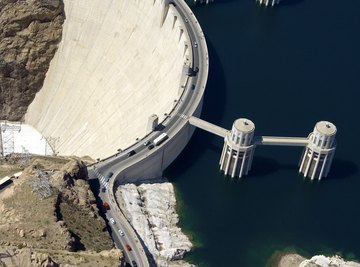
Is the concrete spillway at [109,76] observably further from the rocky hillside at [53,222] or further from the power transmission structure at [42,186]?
the power transmission structure at [42,186]

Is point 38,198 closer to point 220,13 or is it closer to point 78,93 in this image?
point 78,93

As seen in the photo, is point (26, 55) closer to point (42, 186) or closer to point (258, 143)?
point (258, 143)

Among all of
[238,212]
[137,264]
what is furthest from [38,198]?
[238,212]

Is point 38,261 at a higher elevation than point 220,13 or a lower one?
lower

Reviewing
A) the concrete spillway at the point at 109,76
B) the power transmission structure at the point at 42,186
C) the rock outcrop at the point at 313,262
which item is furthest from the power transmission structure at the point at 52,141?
the rock outcrop at the point at 313,262

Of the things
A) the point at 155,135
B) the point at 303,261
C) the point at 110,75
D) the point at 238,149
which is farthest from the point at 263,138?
the point at 110,75

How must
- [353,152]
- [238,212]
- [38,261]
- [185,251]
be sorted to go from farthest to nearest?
[353,152] → [238,212] → [185,251] → [38,261]

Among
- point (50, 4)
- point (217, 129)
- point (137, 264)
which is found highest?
point (50, 4)
